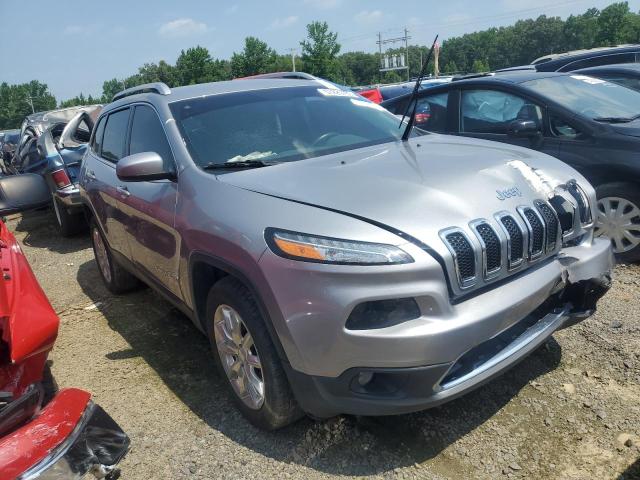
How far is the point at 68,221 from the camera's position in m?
7.57

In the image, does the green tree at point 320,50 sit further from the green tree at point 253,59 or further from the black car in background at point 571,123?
the black car in background at point 571,123

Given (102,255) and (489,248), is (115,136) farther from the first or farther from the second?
(489,248)

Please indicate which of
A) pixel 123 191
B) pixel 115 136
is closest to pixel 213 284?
pixel 123 191

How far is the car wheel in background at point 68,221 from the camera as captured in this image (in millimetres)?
Answer: 7477

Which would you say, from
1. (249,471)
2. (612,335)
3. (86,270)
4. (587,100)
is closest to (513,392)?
(612,335)

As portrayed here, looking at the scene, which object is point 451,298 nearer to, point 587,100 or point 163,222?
point 163,222

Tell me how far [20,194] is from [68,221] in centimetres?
492

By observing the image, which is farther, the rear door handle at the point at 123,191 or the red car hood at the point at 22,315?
the rear door handle at the point at 123,191

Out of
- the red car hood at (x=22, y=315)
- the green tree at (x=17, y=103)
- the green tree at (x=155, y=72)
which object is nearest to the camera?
the red car hood at (x=22, y=315)

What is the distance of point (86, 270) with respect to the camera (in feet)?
20.1

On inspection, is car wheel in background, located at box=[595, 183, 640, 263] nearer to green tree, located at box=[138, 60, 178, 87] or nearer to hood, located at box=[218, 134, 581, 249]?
hood, located at box=[218, 134, 581, 249]

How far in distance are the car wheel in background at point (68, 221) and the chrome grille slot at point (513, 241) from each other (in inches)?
259

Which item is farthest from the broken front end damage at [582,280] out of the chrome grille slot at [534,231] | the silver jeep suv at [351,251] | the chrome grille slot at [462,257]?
the chrome grille slot at [462,257]

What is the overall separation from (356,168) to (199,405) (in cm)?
160
